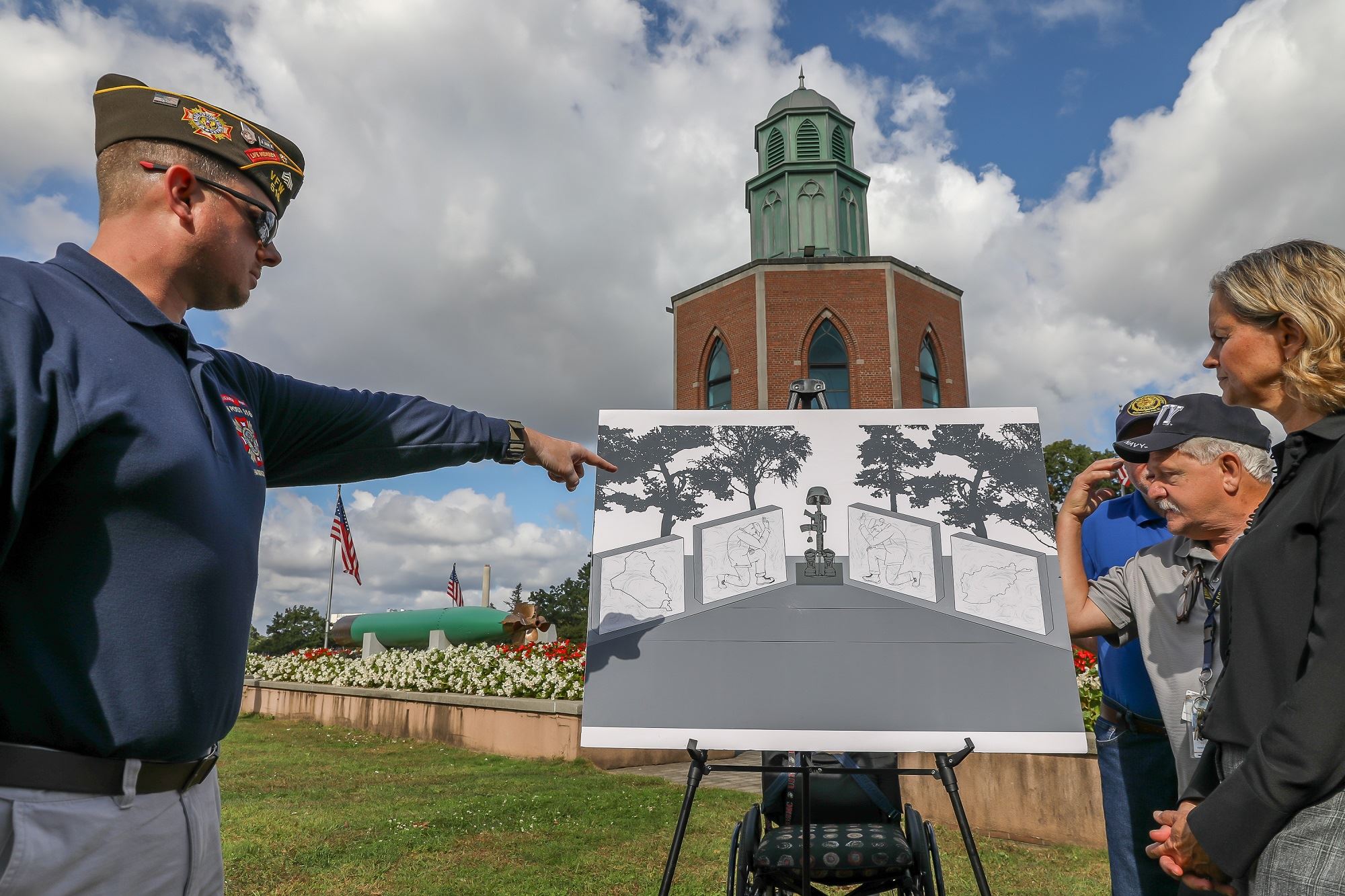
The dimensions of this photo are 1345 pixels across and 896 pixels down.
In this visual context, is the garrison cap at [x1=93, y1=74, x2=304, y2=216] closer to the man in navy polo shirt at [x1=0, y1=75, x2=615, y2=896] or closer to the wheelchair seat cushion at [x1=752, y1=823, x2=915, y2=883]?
the man in navy polo shirt at [x1=0, y1=75, x2=615, y2=896]

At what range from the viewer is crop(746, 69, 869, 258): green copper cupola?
21109 mm

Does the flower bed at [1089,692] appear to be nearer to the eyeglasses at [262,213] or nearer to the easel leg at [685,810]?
the easel leg at [685,810]

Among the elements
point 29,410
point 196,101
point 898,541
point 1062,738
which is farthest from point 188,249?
point 1062,738

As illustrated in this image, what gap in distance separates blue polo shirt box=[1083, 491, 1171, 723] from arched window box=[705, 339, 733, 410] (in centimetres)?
1663

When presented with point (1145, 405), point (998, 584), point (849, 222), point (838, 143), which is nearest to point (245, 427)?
point (998, 584)

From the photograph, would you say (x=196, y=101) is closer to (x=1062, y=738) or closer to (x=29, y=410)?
(x=29, y=410)

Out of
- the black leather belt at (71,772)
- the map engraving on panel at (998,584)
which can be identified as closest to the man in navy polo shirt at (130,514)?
the black leather belt at (71,772)

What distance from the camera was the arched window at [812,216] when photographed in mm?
21062

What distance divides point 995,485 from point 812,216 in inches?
746

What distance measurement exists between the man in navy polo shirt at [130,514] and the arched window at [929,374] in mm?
→ 19664

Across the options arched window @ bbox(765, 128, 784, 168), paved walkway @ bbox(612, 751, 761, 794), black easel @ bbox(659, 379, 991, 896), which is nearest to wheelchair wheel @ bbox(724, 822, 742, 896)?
black easel @ bbox(659, 379, 991, 896)

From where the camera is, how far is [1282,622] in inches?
60.4

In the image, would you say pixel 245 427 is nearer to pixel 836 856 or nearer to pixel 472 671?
pixel 836 856

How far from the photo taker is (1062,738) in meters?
2.96
